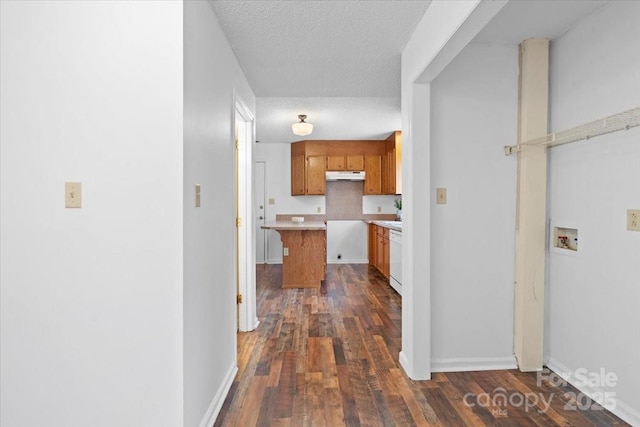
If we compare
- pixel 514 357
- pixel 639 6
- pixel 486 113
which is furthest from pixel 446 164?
pixel 514 357

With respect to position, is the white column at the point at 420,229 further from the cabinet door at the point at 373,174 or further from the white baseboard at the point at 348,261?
the white baseboard at the point at 348,261

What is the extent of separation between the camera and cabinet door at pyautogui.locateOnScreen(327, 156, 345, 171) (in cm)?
634

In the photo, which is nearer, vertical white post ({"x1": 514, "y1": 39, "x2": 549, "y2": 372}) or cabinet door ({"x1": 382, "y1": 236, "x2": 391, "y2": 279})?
vertical white post ({"x1": 514, "y1": 39, "x2": 549, "y2": 372})

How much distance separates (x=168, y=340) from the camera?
4.90 ft

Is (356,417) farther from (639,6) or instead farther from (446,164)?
(639,6)

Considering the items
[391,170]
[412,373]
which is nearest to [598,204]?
[412,373]

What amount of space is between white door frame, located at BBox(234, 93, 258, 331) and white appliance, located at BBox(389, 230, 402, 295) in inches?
79.6

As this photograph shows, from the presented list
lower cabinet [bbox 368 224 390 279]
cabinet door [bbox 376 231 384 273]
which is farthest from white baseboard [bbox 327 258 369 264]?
cabinet door [bbox 376 231 384 273]

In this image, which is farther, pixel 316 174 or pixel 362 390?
pixel 316 174

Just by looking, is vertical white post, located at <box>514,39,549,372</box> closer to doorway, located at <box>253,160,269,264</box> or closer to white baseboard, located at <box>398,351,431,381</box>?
white baseboard, located at <box>398,351,431,381</box>

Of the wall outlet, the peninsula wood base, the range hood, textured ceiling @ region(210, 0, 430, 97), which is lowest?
the peninsula wood base

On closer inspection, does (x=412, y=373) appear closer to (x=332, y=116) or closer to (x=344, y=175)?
(x=332, y=116)

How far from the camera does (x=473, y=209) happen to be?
243 cm

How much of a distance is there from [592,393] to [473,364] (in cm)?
67
